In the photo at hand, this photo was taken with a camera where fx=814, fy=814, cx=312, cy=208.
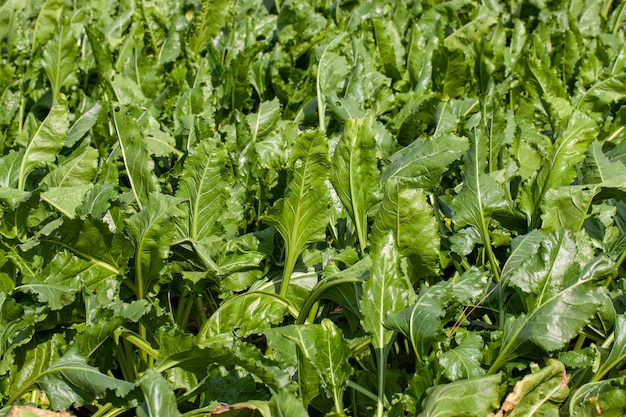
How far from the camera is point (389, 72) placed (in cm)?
371

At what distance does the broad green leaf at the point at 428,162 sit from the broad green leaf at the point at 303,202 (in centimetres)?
29

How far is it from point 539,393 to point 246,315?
84cm

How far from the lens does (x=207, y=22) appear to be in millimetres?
4180

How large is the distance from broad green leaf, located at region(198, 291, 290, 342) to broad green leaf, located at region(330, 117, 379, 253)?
0.36 m

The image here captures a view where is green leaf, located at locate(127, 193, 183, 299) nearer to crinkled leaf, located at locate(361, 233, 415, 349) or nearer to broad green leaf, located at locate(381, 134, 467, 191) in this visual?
crinkled leaf, located at locate(361, 233, 415, 349)

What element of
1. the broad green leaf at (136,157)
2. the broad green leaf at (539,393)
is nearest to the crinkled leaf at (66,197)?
the broad green leaf at (136,157)

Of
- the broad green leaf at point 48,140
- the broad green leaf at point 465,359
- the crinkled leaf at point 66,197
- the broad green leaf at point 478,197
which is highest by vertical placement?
the broad green leaf at point 48,140

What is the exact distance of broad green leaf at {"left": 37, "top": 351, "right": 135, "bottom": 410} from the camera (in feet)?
6.63

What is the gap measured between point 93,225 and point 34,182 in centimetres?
81

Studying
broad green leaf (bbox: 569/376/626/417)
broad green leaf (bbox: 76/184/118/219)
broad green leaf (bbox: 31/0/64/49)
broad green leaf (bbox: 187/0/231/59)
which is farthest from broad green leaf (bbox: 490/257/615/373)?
broad green leaf (bbox: 31/0/64/49)

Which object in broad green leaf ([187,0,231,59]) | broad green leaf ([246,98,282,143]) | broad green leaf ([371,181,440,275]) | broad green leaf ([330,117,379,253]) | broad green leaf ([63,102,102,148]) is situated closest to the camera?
broad green leaf ([371,181,440,275])

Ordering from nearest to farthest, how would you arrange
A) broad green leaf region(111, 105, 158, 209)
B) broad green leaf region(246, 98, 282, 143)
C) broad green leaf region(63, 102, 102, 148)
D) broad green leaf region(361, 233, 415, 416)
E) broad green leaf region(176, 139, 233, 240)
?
1. broad green leaf region(361, 233, 415, 416)
2. broad green leaf region(176, 139, 233, 240)
3. broad green leaf region(111, 105, 158, 209)
4. broad green leaf region(63, 102, 102, 148)
5. broad green leaf region(246, 98, 282, 143)

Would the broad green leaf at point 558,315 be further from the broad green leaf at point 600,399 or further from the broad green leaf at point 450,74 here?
the broad green leaf at point 450,74

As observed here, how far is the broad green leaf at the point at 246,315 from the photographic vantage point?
7.57 ft
